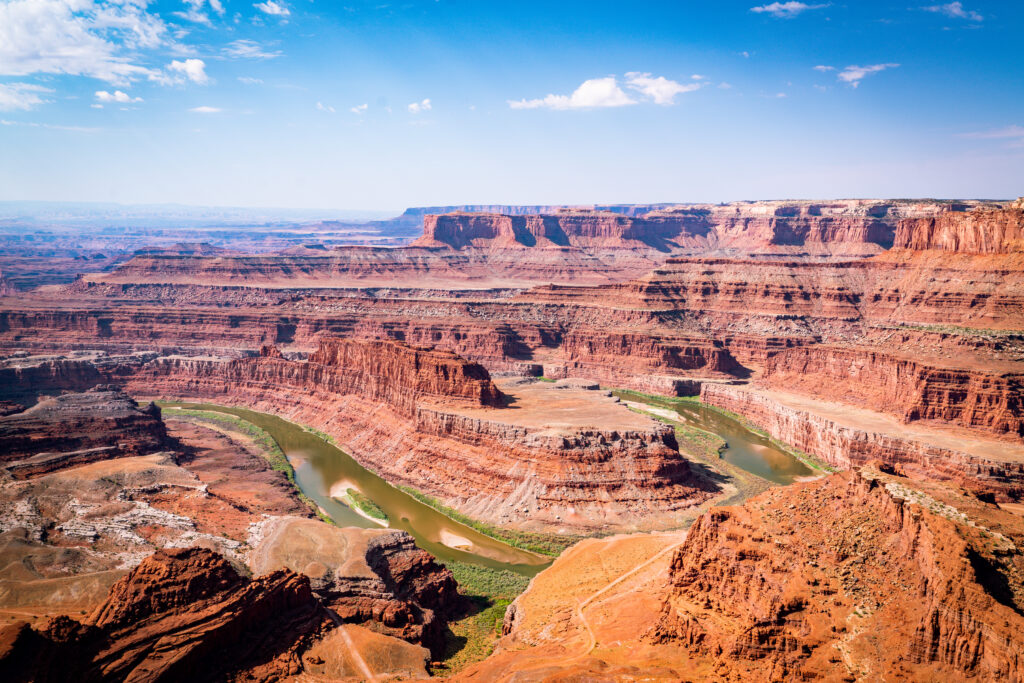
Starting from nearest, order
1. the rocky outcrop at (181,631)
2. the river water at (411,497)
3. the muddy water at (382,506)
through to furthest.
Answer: the rocky outcrop at (181,631)
the muddy water at (382,506)
the river water at (411,497)

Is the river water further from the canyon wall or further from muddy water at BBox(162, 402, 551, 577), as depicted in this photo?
the canyon wall

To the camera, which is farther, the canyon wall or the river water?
the canyon wall

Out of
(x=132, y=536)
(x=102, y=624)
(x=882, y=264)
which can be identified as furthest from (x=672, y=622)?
(x=882, y=264)

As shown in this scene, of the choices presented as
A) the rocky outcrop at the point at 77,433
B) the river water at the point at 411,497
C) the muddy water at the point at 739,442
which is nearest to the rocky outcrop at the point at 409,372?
the river water at the point at 411,497

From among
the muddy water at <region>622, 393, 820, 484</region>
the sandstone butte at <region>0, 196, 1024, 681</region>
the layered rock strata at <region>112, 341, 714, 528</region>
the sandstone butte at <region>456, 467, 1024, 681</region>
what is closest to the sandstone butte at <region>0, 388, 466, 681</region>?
the sandstone butte at <region>0, 196, 1024, 681</region>

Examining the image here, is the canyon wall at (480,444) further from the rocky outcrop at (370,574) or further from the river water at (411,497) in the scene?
the rocky outcrop at (370,574)

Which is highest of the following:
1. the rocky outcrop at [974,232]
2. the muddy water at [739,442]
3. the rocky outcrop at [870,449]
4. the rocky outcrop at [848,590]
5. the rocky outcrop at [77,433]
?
the rocky outcrop at [974,232]

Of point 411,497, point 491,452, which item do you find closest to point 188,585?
point 411,497
